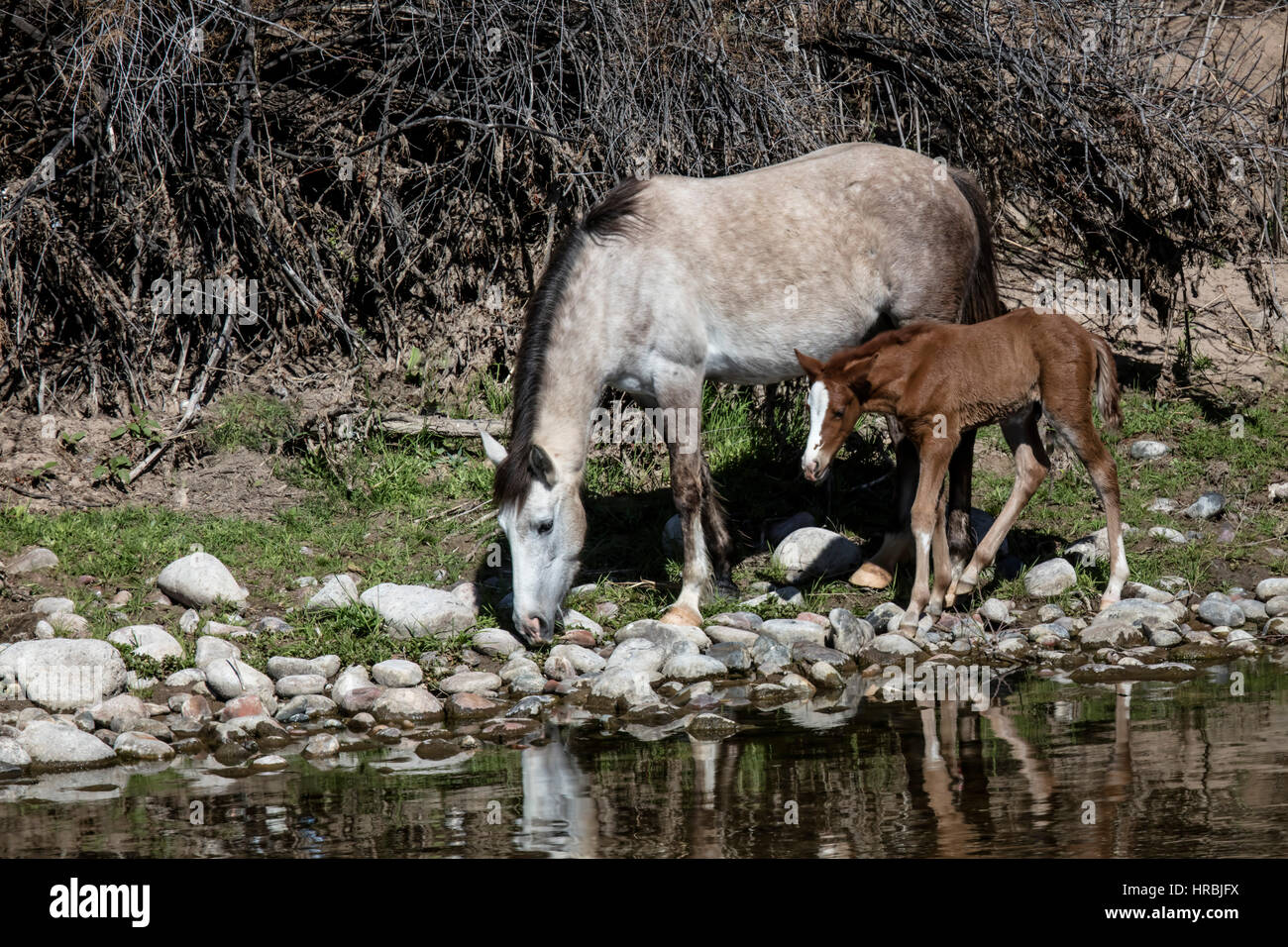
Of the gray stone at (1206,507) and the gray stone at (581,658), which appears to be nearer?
the gray stone at (581,658)

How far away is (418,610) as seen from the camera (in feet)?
23.2

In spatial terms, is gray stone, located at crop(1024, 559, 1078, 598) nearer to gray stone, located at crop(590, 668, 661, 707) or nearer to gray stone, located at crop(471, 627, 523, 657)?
gray stone, located at crop(590, 668, 661, 707)

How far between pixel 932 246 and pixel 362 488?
157 inches

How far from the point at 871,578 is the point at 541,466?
2.10 meters

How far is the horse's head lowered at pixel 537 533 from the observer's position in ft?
22.2

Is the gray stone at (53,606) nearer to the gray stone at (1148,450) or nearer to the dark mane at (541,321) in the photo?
the dark mane at (541,321)

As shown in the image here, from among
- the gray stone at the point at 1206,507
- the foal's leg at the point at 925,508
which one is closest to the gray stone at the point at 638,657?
the foal's leg at the point at 925,508

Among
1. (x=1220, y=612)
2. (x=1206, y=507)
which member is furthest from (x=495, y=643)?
(x=1206, y=507)

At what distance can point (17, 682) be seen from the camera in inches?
246

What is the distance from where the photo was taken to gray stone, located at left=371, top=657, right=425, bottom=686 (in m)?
6.40

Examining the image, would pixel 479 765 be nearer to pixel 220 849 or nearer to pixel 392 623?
pixel 220 849

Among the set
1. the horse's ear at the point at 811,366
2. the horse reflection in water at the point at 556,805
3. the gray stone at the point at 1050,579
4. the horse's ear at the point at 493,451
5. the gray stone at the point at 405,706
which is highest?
the horse's ear at the point at 811,366

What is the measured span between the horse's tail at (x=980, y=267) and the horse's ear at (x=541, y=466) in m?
2.67
